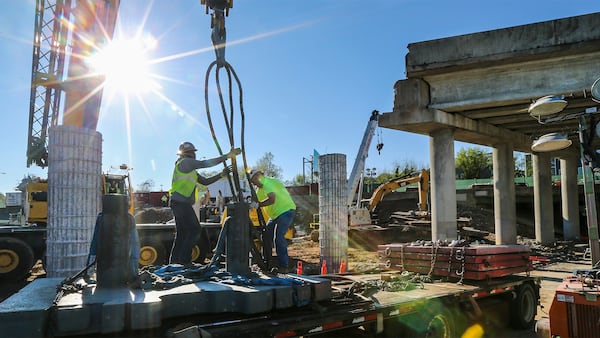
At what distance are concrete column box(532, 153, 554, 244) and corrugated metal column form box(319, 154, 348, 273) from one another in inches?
490

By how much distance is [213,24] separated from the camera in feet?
16.8

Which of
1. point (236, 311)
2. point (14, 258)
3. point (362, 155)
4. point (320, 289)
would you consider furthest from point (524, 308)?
point (362, 155)

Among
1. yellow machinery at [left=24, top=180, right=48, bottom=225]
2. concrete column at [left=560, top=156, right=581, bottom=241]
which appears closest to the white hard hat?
yellow machinery at [left=24, top=180, right=48, bottom=225]

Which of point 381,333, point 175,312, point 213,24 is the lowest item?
point 381,333

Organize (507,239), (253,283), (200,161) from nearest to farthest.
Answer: (253,283) < (200,161) < (507,239)

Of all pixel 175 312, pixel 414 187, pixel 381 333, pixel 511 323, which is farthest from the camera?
pixel 414 187

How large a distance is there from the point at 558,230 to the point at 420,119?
723 inches

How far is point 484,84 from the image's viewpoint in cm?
1200

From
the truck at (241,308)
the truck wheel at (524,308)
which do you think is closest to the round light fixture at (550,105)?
the truck at (241,308)

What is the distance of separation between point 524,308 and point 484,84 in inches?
257

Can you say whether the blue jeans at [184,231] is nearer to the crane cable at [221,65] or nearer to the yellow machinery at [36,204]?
the crane cable at [221,65]

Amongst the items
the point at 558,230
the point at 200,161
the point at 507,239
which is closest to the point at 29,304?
the point at 200,161

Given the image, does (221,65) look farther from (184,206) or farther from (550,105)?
(550,105)

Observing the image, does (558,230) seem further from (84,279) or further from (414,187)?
(84,279)
